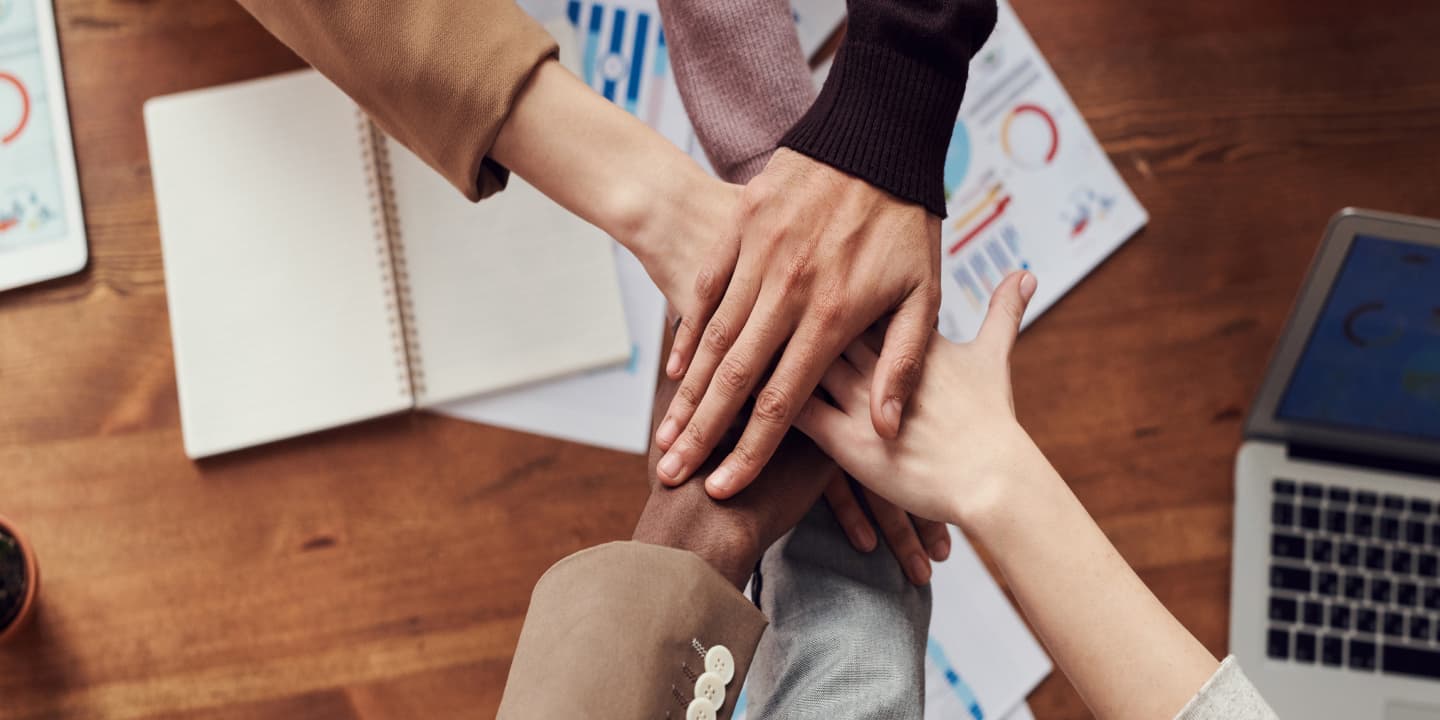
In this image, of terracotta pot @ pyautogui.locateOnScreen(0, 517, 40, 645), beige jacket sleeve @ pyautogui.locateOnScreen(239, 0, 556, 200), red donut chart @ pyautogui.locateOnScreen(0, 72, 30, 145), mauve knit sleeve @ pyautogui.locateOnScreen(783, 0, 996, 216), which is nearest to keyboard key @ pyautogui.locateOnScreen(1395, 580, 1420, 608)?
mauve knit sleeve @ pyautogui.locateOnScreen(783, 0, 996, 216)

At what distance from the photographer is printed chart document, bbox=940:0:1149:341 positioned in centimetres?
96

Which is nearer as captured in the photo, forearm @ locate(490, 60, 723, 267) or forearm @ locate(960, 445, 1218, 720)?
forearm @ locate(960, 445, 1218, 720)

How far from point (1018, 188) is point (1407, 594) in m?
0.48

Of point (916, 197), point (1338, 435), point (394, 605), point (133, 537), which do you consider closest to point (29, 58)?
point (133, 537)

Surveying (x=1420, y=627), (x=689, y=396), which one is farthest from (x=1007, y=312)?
(x=1420, y=627)

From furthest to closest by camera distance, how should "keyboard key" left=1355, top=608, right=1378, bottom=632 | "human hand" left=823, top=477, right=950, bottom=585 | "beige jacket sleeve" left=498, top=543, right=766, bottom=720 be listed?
"keyboard key" left=1355, top=608, right=1378, bottom=632
"human hand" left=823, top=477, right=950, bottom=585
"beige jacket sleeve" left=498, top=543, right=766, bottom=720

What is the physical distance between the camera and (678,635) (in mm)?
596

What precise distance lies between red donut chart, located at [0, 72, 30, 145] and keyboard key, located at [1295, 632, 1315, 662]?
1212mm

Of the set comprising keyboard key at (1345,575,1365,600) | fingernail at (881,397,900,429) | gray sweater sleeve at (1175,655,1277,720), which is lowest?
keyboard key at (1345,575,1365,600)

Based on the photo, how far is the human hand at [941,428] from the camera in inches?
28.6

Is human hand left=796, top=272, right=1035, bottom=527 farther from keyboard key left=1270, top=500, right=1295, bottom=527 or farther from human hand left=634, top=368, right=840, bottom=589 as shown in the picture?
keyboard key left=1270, top=500, right=1295, bottom=527

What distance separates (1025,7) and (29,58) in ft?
3.03

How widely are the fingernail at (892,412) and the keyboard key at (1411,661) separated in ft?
1.65

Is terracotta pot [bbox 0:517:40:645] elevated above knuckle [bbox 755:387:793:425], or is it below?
below
